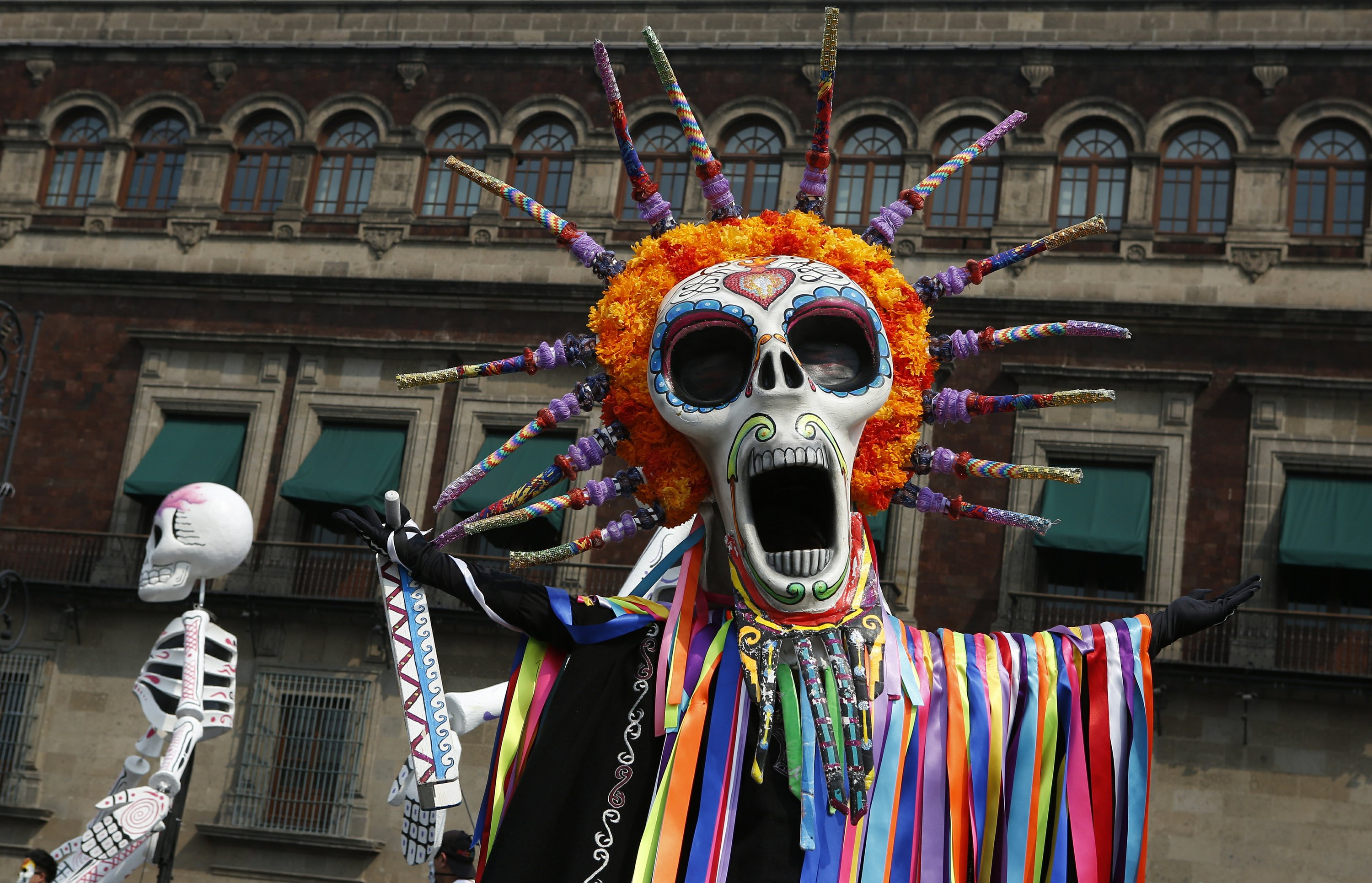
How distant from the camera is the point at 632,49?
2009cm

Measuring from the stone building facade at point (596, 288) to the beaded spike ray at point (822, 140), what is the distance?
427 inches

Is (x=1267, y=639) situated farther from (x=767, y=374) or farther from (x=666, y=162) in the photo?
(x=767, y=374)

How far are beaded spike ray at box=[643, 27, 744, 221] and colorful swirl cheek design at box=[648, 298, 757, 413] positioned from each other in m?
0.48

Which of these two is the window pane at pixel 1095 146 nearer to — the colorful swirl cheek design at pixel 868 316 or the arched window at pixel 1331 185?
the arched window at pixel 1331 185

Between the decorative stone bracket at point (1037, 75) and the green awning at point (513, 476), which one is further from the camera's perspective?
the decorative stone bracket at point (1037, 75)

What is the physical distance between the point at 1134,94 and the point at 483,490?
849 centimetres

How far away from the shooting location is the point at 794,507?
16.7 feet

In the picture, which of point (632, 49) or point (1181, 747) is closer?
point (1181, 747)

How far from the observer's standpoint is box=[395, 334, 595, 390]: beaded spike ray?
5.32 m

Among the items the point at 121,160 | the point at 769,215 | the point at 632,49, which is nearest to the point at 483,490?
the point at 632,49

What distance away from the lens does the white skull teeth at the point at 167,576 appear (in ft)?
29.8

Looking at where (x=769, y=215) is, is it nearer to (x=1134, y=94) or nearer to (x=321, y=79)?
(x=1134, y=94)

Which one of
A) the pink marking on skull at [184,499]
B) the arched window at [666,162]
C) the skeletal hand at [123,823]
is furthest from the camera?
the arched window at [666,162]

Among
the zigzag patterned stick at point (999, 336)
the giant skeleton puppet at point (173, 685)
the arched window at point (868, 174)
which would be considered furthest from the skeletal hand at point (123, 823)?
the arched window at point (868, 174)
